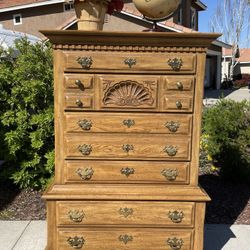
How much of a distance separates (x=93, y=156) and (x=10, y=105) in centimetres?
213

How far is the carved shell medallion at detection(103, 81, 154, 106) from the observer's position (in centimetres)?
288

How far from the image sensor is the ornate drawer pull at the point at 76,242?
10.1ft

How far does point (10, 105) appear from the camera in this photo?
4668 mm

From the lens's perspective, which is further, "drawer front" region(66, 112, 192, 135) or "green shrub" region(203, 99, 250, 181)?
"green shrub" region(203, 99, 250, 181)

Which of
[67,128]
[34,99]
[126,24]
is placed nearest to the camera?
[67,128]

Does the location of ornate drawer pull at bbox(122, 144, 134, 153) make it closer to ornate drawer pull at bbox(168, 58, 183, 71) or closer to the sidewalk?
ornate drawer pull at bbox(168, 58, 183, 71)

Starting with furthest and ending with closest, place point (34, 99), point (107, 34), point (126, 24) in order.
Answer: point (126, 24) → point (34, 99) → point (107, 34)

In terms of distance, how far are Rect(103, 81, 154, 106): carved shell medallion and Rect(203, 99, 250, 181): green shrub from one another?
2.45 meters

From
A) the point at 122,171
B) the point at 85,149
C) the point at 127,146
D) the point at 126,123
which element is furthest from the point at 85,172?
the point at 126,123

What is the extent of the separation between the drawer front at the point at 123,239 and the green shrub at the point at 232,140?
2181 mm

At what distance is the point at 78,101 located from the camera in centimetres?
289

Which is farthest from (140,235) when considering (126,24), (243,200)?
(126,24)

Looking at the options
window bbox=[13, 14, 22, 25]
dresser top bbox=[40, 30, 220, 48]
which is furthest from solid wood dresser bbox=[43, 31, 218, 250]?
window bbox=[13, 14, 22, 25]

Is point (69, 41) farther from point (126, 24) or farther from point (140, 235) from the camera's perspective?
point (126, 24)
